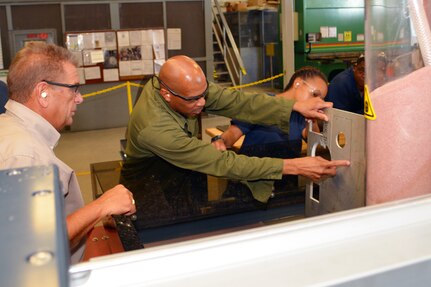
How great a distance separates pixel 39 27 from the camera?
7.54m

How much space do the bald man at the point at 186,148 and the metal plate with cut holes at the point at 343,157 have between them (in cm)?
6

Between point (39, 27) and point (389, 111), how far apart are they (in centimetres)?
745

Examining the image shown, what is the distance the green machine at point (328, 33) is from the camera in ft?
30.0

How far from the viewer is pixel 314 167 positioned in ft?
6.27

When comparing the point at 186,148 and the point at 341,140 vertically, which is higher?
the point at 341,140

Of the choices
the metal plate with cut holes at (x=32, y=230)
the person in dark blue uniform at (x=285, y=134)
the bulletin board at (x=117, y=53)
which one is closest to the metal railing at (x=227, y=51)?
the bulletin board at (x=117, y=53)

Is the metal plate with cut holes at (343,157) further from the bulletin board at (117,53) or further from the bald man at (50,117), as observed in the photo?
the bulletin board at (117,53)

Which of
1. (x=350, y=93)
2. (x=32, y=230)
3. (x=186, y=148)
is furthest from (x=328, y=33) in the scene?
(x=32, y=230)

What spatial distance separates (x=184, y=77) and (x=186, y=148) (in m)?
0.38

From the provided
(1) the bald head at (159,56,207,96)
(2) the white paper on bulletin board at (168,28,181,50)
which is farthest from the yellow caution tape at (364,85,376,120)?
(2) the white paper on bulletin board at (168,28,181,50)

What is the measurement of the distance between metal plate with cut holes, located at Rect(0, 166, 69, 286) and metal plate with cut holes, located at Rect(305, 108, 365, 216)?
120cm

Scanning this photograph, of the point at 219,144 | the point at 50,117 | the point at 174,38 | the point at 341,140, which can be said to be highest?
the point at 174,38

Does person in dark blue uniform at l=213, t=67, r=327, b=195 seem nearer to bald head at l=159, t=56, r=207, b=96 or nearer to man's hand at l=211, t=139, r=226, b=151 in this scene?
man's hand at l=211, t=139, r=226, b=151

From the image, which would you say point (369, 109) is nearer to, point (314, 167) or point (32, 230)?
point (32, 230)
